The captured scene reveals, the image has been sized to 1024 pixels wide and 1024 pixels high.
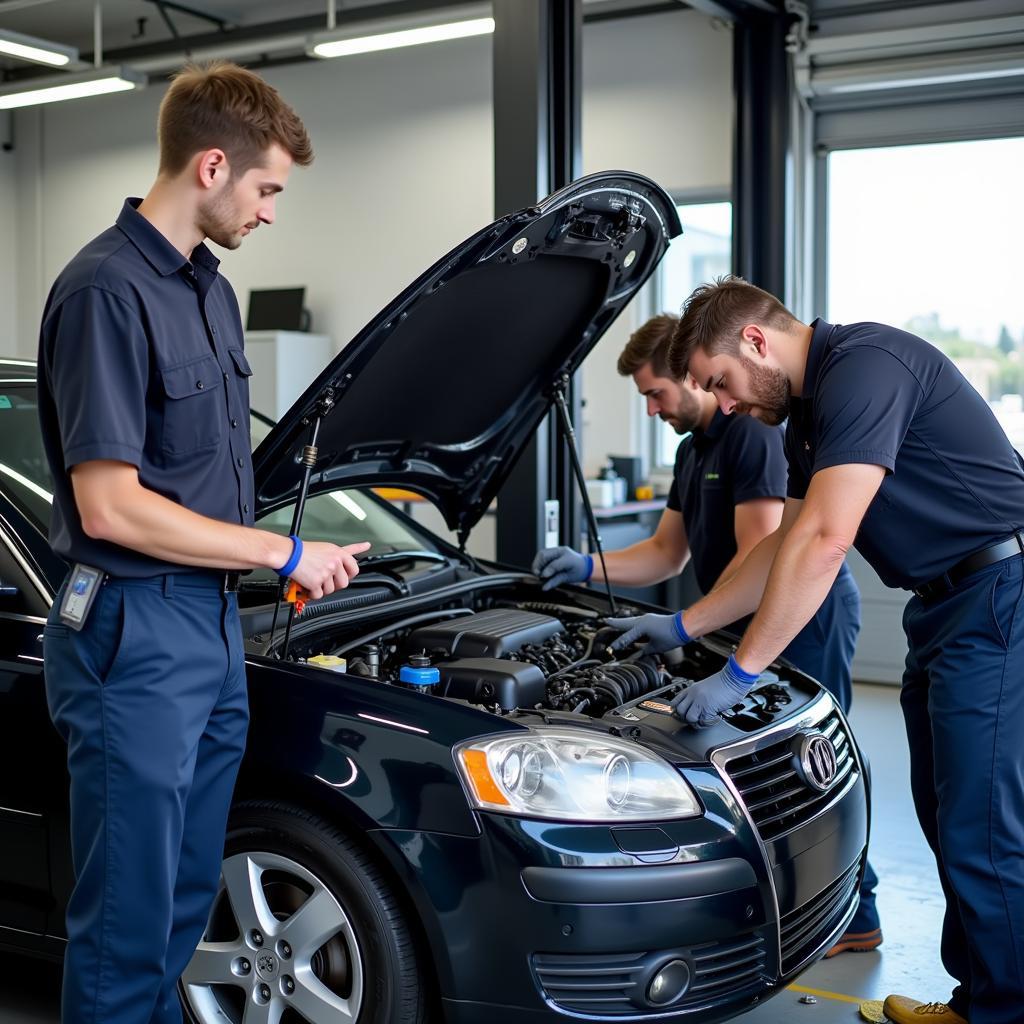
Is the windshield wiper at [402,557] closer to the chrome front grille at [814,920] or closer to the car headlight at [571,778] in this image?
the car headlight at [571,778]

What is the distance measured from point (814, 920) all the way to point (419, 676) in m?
0.81

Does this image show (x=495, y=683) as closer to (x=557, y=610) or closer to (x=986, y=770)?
(x=557, y=610)

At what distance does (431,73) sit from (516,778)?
6.68m

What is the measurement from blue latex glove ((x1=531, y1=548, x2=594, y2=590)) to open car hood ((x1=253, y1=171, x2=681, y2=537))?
0.72 ft

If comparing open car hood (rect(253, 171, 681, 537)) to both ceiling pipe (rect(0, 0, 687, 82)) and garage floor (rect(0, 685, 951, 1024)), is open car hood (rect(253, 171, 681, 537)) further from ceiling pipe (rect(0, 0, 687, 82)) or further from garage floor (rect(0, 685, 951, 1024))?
ceiling pipe (rect(0, 0, 687, 82))

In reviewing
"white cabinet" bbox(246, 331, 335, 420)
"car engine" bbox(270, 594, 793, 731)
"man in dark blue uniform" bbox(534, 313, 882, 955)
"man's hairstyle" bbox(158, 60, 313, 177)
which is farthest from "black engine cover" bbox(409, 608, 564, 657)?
"white cabinet" bbox(246, 331, 335, 420)

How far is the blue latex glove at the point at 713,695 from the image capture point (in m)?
2.20

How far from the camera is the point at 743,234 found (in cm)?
618

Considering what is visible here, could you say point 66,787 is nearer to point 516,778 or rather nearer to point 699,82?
point 516,778

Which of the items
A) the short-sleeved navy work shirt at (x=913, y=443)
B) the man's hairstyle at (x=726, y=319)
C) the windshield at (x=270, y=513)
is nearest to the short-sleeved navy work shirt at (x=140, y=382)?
the windshield at (x=270, y=513)

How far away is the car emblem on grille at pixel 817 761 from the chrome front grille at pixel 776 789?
0.01 metres

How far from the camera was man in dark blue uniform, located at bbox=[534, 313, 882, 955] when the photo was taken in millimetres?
2984

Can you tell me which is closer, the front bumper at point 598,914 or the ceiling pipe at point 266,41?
the front bumper at point 598,914

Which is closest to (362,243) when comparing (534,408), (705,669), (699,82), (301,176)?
(301,176)
